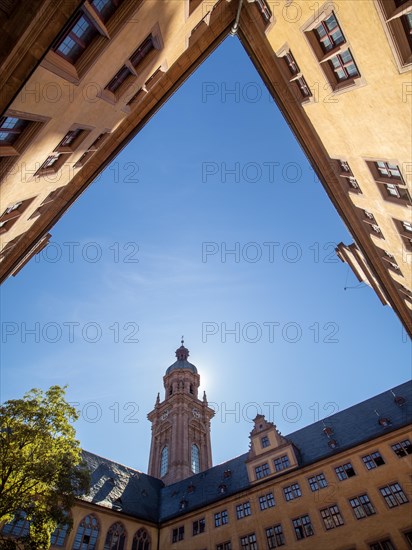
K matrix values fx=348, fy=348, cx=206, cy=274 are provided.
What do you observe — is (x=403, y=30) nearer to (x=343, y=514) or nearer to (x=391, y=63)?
(x=391, y=63)

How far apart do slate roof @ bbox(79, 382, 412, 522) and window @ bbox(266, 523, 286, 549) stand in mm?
4414

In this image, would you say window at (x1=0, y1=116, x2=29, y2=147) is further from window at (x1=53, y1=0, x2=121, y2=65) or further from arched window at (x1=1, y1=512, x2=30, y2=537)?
arched window at (x1=1, y1=512, x2=30, y2=537)

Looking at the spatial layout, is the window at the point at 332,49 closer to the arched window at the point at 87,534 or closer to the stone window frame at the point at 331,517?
the stone window frame at the point at 331,517

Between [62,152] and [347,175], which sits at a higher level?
[347,175]

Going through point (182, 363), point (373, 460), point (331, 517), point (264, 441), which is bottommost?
point (331, 517)

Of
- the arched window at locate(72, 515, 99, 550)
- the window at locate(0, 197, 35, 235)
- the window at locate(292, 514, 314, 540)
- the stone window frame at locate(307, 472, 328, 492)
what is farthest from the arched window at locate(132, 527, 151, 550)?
the window at locate(0, 197, 35, 235)

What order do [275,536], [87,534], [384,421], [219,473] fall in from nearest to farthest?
[275,536], [384,421], [87,534], [219,473]

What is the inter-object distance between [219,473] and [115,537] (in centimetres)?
1205

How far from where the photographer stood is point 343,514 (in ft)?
80.7

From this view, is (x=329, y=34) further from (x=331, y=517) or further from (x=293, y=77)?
(x=331, y=517)

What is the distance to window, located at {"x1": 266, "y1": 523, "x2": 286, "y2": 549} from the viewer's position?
85.3 feet

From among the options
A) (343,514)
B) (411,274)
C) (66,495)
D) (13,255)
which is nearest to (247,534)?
(343,514)

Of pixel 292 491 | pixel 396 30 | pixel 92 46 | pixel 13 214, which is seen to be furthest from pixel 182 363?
pixel 396 30

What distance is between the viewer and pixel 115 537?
3159 centimetres
